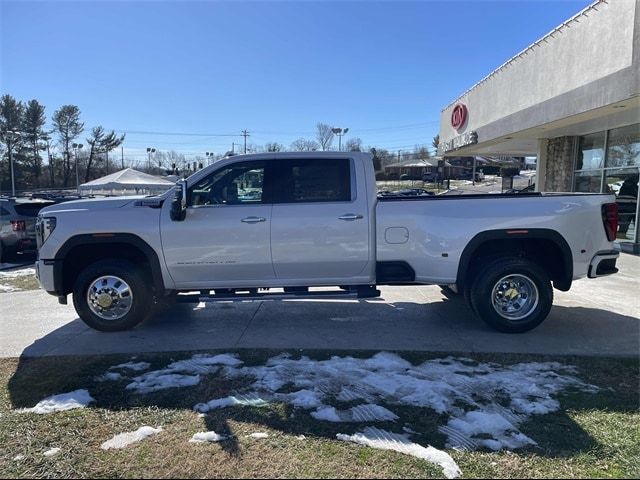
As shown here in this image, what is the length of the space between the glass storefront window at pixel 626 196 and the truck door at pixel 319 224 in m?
10.4

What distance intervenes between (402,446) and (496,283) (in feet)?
9.75

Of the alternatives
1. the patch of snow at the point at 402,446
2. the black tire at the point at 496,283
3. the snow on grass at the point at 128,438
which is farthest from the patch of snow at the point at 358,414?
the black tire at the point at 496,283

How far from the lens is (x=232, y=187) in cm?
570

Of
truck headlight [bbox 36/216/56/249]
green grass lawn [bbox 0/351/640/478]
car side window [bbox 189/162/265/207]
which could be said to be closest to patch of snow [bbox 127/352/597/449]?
green grass lawn [bbox 0/351/640/478]

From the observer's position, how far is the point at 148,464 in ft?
9.82

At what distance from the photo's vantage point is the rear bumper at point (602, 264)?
18.6ft

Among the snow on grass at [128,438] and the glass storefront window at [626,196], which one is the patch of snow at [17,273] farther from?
the glass storefront window at [626,196]

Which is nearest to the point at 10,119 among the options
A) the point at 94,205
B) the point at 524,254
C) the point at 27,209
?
the point at 27,209

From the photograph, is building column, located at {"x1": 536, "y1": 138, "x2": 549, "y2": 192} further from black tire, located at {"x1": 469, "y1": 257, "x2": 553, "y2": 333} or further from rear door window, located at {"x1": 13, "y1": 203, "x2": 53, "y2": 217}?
rear door window, located at {"x1": 13, "y1": 203, "x2": 53, "y2": 217}

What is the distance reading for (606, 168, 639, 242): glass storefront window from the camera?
12.8m

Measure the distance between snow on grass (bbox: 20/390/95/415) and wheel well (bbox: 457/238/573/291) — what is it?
13.2ft

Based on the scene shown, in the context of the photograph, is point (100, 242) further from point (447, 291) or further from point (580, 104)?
point (580, 104)

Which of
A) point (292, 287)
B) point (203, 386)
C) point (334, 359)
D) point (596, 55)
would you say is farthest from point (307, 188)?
point (596, 55)

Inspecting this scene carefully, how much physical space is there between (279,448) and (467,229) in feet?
11.2
